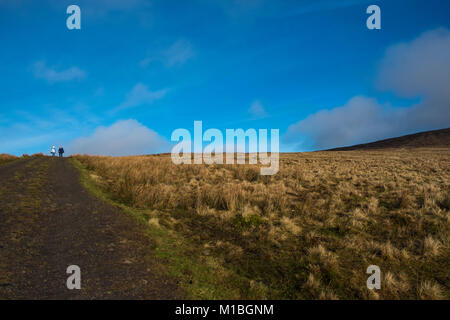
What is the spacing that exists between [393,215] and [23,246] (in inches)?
459

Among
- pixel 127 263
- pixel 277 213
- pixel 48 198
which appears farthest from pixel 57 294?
pixel 277 213

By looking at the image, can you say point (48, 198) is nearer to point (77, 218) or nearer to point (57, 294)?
point (77, 218)

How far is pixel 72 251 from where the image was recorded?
4906 millimetres

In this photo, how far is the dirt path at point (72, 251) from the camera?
12.2 ft

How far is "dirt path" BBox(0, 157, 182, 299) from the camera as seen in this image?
12.2 feet
